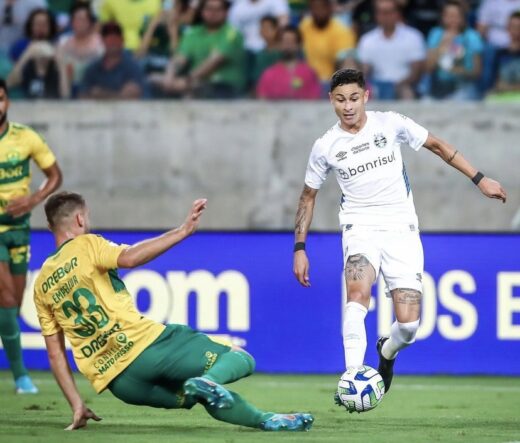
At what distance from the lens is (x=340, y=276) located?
1175 centimetres

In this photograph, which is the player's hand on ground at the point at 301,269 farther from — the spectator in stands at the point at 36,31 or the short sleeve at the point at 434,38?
the spectator in stands at the point at 36,31

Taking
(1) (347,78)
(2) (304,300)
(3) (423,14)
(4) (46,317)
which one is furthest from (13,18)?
(4) (46,317)

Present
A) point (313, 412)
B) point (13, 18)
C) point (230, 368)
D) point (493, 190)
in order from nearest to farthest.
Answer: point (230, 368) < point (493, 190) < point (313, 412) < point (13, 18)

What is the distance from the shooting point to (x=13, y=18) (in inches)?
564

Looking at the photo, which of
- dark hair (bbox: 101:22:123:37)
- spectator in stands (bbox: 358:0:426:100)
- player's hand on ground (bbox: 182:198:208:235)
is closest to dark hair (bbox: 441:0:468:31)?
spectator in stands (bbox: 358:0:426:100)

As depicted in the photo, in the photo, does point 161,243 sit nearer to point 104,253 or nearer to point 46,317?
point 104,253

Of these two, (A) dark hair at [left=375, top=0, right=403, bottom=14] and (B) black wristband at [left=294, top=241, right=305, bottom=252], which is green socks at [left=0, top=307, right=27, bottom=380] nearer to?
(B) black wristband at [left=294, top=241, right=305, bottom=252]

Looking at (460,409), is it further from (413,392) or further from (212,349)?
(212,349)

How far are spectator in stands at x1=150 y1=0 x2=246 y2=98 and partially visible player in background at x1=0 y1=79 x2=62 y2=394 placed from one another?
3846mm

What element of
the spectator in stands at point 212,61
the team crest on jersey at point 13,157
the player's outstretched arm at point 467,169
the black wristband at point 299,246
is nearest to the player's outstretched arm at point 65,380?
the black wristband at point 299,246

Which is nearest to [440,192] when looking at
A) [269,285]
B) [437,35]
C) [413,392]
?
[437,35]

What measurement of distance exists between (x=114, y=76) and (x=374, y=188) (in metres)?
6.26

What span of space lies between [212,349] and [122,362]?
0.48 meters

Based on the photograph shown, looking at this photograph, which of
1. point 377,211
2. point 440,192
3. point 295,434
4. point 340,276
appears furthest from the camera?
point 440,192
